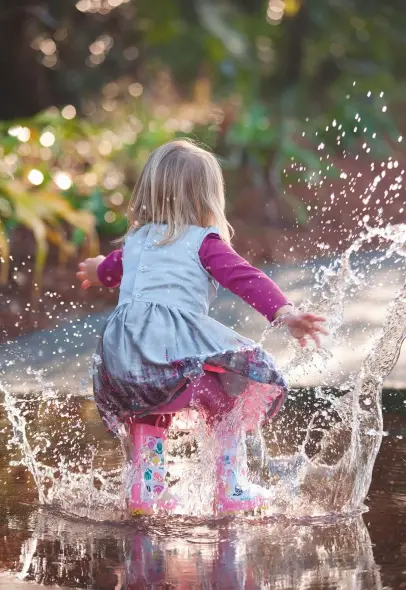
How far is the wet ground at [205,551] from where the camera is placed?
2723 millimetres

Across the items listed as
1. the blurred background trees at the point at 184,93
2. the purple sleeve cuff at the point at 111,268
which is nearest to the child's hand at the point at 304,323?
the purple sleeve cuff at the point at 111,268

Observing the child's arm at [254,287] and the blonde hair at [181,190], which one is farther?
the blonde hair at [181,190]

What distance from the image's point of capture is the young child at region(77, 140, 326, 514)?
3438mm

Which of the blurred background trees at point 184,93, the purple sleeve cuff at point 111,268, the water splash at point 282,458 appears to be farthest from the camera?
the blurred background trees at point 184,93

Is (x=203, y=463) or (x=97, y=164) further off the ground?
(x=97, y=164)

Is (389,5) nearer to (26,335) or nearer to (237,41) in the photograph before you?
(237,41)

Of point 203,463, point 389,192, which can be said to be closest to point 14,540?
point 203,463

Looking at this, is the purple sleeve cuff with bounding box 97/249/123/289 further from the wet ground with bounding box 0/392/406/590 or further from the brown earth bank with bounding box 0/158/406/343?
the brown earth bank with bounding box 0/158/406/343

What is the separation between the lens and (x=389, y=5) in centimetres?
1480

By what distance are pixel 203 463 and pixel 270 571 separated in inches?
35.6

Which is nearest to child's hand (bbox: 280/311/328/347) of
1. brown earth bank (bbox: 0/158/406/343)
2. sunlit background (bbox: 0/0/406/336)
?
brown earth bank (bbox: 0/158/406/343)

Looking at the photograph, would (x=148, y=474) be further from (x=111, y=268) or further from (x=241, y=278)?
(x=111, y=268)

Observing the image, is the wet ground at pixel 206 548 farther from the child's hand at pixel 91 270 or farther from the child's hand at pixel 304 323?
the child's hand at pixel 91 270

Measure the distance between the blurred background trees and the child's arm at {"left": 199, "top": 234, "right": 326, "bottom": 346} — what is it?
4.54 metres
